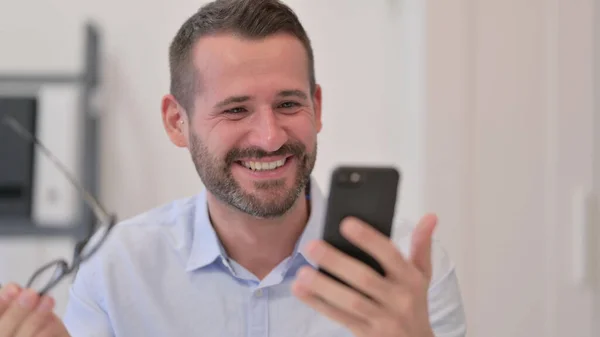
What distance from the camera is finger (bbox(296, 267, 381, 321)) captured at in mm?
590

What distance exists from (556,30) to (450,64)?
278mm

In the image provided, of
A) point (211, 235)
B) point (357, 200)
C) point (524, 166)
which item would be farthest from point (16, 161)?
point (524, 166)

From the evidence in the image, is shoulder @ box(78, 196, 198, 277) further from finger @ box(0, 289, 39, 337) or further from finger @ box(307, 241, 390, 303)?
finger @ box(307, 241, 390, 303)

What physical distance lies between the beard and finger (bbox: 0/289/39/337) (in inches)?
14.3

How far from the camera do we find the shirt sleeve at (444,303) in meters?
0.92

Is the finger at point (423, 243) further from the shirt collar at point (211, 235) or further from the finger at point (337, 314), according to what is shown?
the shirt collar at point (211, 235)

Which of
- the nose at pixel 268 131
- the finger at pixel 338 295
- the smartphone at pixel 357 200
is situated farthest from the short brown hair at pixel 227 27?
the finger at pixel 338 295

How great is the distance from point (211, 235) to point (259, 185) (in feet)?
0.48

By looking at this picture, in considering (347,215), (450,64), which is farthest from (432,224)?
(450,64)

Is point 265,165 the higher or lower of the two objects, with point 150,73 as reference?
lower

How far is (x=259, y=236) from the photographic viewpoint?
0.98m

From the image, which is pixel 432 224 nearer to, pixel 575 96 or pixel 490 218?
pixel 490 218

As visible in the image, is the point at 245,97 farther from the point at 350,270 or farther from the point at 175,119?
the point at 350,270

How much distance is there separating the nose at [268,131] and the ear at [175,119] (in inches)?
7.6
